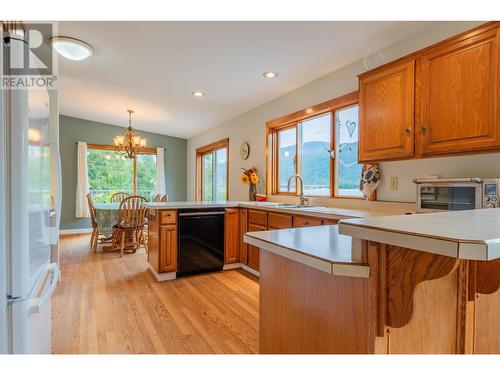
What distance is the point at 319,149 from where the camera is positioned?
3361mm

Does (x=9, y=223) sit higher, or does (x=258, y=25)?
(x=258, y=25)

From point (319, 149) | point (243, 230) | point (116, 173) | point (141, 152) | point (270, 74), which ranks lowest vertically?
point (243, 230)

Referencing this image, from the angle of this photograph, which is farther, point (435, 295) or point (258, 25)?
point (258, 25)

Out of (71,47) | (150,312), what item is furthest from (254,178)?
(71,47)

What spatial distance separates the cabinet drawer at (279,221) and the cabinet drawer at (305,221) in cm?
9

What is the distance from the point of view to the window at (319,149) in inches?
114

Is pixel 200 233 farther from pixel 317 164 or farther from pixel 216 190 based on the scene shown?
pixel 216 190

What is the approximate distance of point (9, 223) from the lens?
1.04 m

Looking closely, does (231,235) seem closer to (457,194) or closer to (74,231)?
(457,194)

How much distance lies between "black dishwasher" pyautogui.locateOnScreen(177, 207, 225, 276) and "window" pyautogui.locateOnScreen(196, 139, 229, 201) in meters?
1.93

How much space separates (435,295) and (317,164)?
253cm

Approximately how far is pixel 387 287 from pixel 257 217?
247cm
